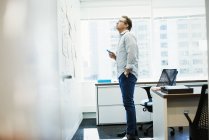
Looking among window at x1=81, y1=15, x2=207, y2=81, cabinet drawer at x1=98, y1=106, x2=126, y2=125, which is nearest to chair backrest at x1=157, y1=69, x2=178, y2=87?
cabinet drawer at x1=98, y1=106, x2=126, y2=125

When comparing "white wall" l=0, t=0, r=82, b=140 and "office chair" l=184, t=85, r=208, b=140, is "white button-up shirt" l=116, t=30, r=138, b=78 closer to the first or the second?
"white wall" l=0, t=0, r=82, b=140

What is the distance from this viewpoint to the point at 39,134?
2146 millimetres

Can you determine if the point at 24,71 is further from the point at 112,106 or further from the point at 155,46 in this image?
the point at 155,46

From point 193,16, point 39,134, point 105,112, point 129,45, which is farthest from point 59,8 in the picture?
point 193,16

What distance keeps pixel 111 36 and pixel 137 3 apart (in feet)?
2.71

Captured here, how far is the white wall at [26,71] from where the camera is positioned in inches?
71.9

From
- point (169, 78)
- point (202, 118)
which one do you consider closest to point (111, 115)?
point (169, 78)

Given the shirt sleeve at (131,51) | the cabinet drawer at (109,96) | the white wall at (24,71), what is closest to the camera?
the white wall at (24,71)

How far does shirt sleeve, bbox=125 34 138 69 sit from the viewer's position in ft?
10.8

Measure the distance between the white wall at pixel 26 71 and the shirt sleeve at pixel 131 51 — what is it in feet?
3.55

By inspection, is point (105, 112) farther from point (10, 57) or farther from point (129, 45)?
point (10, 57)

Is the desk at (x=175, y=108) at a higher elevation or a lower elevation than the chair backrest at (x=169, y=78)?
lower

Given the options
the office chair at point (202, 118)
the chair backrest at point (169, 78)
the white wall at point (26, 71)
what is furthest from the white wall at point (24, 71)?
the chair backrest at point (169, 78)

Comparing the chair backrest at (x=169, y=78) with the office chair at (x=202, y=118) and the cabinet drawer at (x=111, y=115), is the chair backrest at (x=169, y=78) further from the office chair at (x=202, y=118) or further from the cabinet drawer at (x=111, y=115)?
the office chair at (x=202, y=118)
